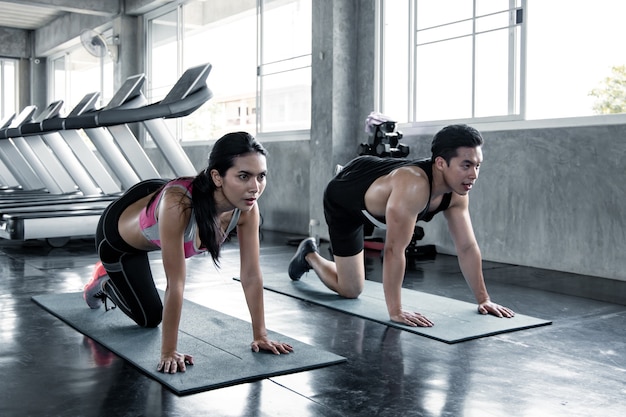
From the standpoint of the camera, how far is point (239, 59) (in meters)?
9.30

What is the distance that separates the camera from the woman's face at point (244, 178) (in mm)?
2375

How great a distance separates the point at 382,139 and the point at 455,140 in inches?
112

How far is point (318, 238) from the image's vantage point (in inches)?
263

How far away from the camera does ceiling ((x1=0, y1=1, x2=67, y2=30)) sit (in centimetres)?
1260

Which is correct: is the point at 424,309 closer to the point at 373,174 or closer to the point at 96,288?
the point at 373,174

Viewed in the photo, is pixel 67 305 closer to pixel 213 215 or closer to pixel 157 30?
pixel 213 215

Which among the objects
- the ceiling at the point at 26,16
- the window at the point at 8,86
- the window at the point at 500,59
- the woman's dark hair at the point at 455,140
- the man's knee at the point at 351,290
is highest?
the ceiling at the point at 26,16

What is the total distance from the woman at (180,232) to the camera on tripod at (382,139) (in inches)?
122

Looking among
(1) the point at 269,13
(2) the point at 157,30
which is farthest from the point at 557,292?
(2) the point at 157,30

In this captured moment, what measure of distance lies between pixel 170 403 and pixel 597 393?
1.43m

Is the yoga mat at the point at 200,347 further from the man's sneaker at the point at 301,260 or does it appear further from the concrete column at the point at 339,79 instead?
the concrete column at the point at 339,79

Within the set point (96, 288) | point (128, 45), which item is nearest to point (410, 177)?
point (96, 288)

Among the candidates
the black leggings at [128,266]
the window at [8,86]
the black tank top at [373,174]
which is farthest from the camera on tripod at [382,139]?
the window at [8,86]

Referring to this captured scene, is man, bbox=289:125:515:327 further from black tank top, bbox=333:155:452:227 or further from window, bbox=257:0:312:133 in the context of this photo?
window, bbox=257:0:312:133
